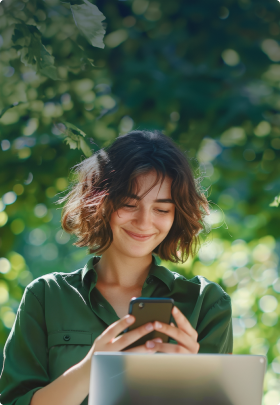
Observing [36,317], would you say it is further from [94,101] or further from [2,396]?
[94,101]

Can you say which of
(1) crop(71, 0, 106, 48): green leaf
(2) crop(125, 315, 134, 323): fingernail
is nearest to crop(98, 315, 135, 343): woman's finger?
(2) crop(125, 315, 134, 323): fingernail

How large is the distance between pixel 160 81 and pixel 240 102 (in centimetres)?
47

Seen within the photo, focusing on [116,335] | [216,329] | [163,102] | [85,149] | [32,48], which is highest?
[32,48]

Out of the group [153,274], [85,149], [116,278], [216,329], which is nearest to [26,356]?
[116,278]

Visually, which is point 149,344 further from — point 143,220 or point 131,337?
point 143,220

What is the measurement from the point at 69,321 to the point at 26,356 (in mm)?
174

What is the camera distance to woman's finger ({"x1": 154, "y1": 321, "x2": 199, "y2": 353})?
1.16 metres

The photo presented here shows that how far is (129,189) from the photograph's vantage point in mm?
1504

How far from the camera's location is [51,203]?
287 cm

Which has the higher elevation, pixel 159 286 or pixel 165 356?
pixel 165 356

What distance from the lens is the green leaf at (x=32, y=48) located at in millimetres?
1681

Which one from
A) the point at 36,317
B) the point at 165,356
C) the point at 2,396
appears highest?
the point at 165,356

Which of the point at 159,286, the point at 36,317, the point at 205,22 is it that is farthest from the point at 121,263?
the point at 205,22

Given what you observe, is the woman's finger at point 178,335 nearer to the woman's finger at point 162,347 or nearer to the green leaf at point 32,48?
the woman's finger at point 162,347
